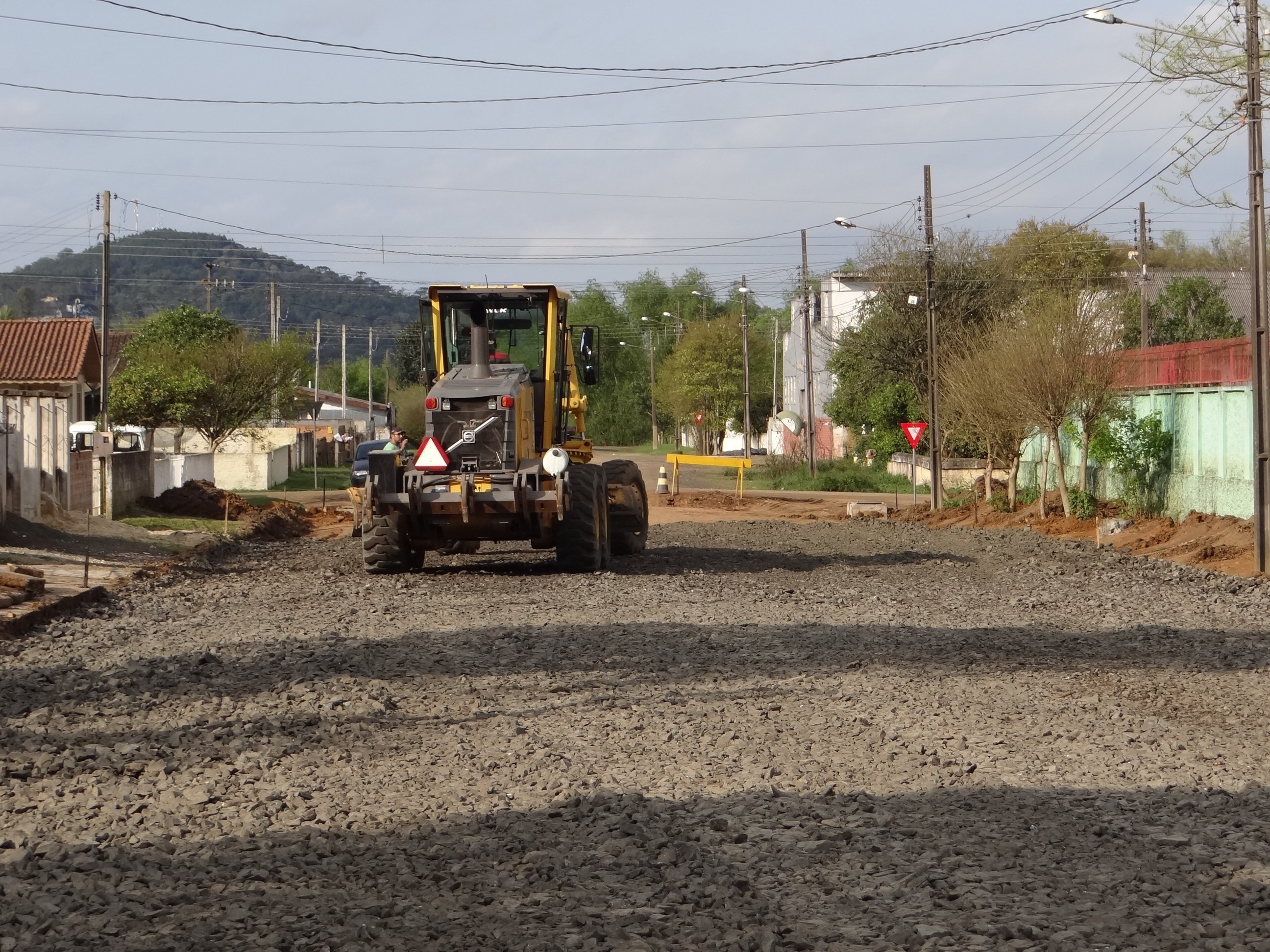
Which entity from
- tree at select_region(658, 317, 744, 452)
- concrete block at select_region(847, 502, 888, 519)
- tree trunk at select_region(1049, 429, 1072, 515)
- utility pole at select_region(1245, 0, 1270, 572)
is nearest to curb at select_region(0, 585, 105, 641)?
utility pole at select_region(1245, 0, 1270, 572)

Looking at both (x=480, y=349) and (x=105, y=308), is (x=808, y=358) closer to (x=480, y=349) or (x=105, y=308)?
(x=105, y=308)

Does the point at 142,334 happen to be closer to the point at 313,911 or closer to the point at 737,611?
the point at 737,611

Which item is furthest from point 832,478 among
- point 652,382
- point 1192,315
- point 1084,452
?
point 652,382

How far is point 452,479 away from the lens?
18.2 m

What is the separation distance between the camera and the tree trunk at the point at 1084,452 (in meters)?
32.6

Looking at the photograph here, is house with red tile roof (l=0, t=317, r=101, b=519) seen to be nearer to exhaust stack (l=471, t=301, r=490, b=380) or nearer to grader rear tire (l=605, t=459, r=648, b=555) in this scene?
exhaust stack (l=471, t=301, r=490, b=380)

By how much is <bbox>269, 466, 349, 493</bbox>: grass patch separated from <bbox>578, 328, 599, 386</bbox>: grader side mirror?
31.9 metres

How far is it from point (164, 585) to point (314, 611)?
4206mm

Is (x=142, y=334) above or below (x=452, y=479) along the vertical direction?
above

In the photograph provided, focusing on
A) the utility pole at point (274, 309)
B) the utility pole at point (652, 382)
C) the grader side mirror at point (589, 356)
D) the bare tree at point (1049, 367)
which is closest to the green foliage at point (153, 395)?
the bare tree at point (1049, 367)

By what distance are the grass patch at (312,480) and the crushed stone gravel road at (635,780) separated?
123ft

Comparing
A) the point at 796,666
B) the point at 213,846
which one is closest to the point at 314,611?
the point at 796,666

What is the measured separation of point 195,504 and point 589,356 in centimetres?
1859

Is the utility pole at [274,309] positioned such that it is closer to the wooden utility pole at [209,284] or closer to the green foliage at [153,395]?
the wooden utility pole at [209,284]
